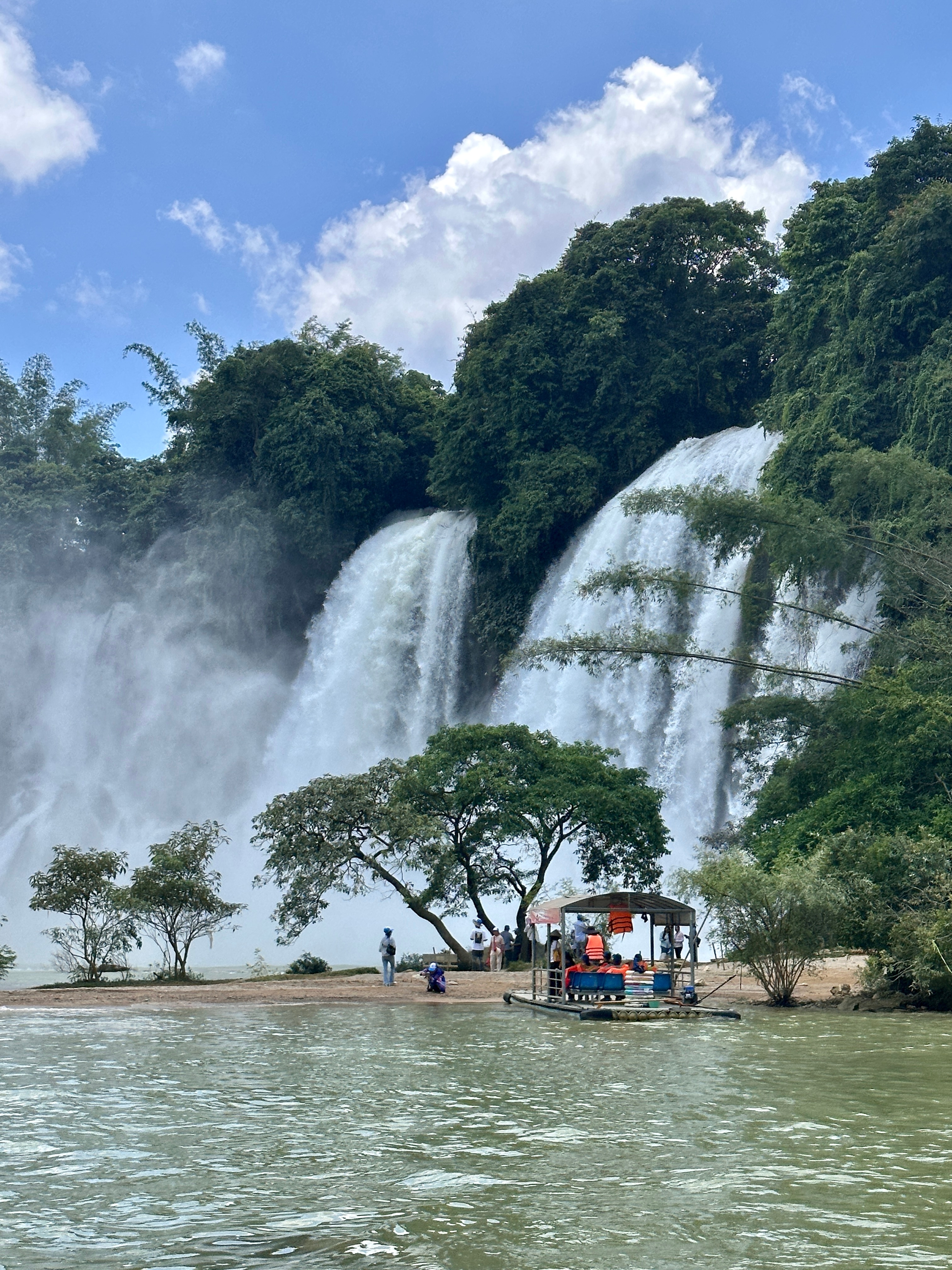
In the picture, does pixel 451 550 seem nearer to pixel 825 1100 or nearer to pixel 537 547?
pixel 537 547

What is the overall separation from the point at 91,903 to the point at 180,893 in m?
2.01

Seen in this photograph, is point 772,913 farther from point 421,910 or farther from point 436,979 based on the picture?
point 421,910

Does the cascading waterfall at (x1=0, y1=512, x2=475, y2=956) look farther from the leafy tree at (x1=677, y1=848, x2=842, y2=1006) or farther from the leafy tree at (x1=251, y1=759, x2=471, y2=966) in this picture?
the leafy tree at (x1=677, y1=848, x2=842, y2=1006)

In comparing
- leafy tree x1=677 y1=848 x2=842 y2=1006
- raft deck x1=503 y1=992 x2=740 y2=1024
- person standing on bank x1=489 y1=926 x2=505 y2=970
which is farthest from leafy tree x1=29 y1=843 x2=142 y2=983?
leafy tree x1=677 y1=848 x2=842 y2=1006

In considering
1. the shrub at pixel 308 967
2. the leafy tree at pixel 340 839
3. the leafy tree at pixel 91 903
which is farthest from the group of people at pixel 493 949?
the leafy tree at pixel 91 903

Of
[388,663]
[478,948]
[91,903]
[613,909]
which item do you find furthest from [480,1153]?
[388,663]

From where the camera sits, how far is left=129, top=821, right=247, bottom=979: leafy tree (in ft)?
90.5

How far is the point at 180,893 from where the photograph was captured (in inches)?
1087

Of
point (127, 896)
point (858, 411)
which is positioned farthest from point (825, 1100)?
point (858, 411)

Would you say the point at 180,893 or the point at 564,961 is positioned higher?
the point at 180,893

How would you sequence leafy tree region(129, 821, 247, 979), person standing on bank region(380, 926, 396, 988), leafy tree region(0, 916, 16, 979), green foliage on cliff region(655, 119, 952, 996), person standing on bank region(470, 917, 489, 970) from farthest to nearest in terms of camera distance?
1. person standing on bank region(470, 917, 489, 970)
2. leafy tree region(0, 916, 16, 979)
3. leafy tree region(129, 821, 247, 979)
4. person standing on bank region(380, 926, 396, 988)
5. green foliage on cliff region(655, 119, 952, 996)

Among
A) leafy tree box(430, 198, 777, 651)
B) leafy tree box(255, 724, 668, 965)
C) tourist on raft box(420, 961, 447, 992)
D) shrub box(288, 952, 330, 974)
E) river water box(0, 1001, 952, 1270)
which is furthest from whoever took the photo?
leafy tree box(430, 198, 777, 651)

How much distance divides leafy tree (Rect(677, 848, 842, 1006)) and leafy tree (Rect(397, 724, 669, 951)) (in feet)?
20.7

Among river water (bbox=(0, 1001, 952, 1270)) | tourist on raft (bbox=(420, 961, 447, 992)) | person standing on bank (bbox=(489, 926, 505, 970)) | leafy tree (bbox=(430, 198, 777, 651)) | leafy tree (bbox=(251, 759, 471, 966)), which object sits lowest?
river water (bbox=(0, 1001, 952, 1270))
